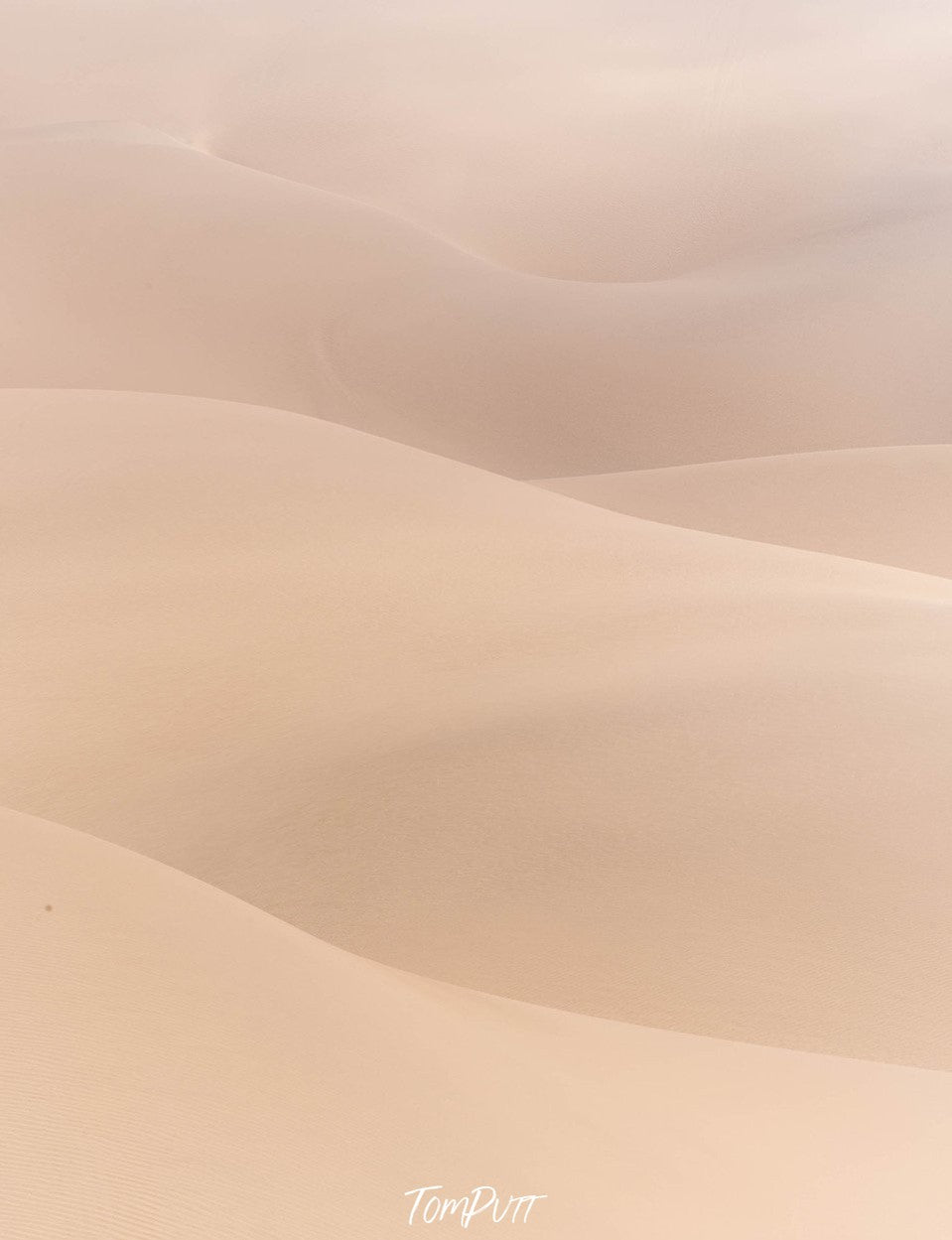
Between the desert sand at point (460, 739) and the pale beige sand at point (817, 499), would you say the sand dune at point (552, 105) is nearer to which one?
the desert sand at point (460, 739)

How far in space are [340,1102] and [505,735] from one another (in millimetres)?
2116

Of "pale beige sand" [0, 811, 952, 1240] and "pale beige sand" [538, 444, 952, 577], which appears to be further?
"pale beige sand" [538, 444, 952, 577]

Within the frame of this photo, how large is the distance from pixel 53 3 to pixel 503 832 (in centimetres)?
1850

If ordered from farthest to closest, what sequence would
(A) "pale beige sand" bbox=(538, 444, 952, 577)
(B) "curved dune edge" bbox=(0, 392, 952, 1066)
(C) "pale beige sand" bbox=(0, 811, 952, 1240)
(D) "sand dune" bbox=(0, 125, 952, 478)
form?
1. (D) "sand dune" bbox=(0, 125, 952, 478)
2. (A) "pale beige sand" bbox=(538, 444, 952, 577)
3. (B) "curved dune edge" bbox=(0, 392, 952, 1066)
4. (C) "pale beige sand" bbox=(0, 811, 952, 1240)

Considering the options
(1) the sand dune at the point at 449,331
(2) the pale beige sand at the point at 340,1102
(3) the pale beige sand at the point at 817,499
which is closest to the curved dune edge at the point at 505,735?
(2) the pale beige sand at the point at 340,1102

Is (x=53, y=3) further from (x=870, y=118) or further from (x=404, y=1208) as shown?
(x=404, y=1208)

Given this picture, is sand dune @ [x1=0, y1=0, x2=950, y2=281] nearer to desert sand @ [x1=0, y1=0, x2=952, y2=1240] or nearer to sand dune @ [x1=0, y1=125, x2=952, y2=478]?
sand dune @ [x1=0, y1=125, x2=952, y2=478]

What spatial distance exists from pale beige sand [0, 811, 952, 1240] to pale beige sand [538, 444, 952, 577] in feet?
17.0

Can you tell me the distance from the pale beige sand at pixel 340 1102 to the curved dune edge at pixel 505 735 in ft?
1.08

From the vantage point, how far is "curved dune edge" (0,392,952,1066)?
337 centimetres

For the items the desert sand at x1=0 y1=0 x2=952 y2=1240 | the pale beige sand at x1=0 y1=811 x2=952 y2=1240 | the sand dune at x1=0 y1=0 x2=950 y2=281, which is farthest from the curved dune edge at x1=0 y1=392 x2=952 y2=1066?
the sand dune at x1=0 y1=0 x2=950 y2=281

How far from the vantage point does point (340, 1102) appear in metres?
2.09

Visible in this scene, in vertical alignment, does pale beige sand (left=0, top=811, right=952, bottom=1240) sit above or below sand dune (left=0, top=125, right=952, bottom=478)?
below

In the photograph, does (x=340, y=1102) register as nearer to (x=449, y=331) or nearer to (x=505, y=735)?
(x=505, y=735)
